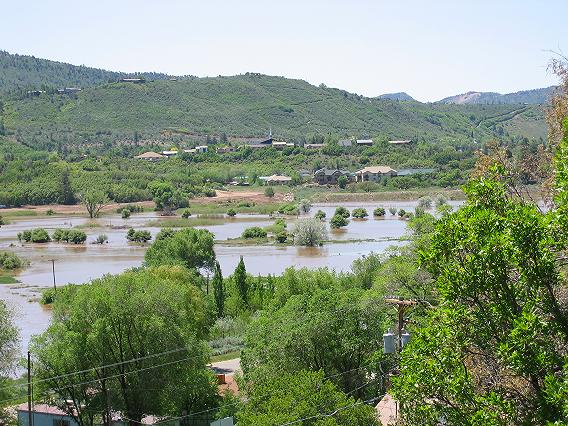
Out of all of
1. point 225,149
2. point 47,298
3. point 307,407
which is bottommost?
point 47,298

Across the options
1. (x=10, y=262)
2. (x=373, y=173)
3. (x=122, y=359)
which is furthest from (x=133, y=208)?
(x=122, y=359)

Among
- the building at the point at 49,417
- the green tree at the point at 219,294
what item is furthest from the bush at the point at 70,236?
the building at the point at 49,417

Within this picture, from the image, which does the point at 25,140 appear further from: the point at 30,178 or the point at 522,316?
the point at 522,316

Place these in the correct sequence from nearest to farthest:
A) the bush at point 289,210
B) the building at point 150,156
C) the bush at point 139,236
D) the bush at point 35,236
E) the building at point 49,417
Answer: the building at point 49,417, the bush at point 139,236, the bush at point 35,236, the bush at point 289,210, the building at point 150,156

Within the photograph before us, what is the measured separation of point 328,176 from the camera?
126m

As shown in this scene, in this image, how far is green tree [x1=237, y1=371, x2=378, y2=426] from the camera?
46.7ft

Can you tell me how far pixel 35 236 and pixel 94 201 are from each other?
79.0 ft

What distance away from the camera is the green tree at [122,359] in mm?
21484

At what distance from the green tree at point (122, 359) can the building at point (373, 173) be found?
102m

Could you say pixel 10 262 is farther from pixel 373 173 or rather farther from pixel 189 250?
pixel 373 173

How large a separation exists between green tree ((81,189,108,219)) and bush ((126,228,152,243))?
81.0ft

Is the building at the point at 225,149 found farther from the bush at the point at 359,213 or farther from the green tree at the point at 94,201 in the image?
the bush at the point at 359,213

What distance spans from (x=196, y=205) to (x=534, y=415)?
99.1 m

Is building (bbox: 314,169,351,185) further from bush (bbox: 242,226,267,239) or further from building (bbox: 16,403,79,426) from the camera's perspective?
building (bbox: 16,403,79,426)
